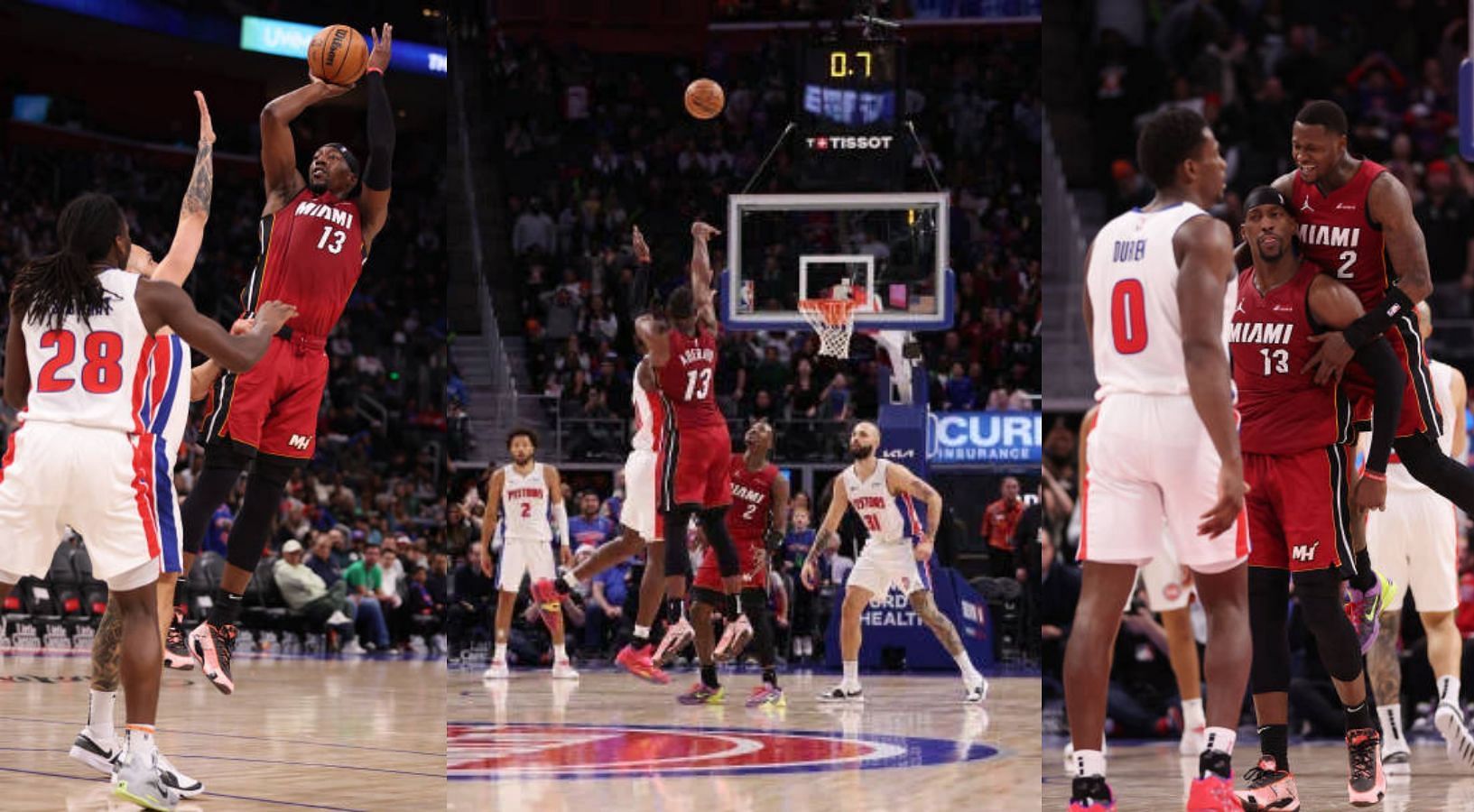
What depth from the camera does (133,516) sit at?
207 inches

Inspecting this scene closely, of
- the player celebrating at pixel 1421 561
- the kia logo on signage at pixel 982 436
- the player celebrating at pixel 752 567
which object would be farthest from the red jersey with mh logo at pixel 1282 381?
the kia logo on signage at pixel 982 436

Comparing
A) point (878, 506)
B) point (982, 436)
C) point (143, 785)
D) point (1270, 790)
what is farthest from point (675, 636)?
point (1270, 790)

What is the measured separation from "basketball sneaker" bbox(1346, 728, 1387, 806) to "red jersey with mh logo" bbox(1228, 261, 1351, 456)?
97 cm

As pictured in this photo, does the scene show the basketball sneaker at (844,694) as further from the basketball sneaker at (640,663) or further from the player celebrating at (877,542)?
the basketball sneaker at (640,663)

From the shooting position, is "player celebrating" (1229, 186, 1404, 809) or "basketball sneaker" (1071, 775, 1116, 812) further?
"player celebrating" (1229, 186, 1404, 809)

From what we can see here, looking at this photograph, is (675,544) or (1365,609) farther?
(675,544)

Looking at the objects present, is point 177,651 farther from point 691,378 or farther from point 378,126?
point 691,378

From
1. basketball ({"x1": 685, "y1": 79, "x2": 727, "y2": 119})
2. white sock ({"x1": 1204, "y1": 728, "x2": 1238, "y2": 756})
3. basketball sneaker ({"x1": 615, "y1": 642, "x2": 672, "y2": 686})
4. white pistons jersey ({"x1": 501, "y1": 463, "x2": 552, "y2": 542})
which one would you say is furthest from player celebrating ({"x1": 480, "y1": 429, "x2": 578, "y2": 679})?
white sock ({"x1": 1204, "y1": 728, "x2": 1238, "y2": 756})

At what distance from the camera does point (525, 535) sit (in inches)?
496

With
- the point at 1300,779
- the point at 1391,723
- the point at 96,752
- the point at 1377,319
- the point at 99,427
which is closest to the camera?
the point at 99,427

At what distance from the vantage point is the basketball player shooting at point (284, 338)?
6418 mm

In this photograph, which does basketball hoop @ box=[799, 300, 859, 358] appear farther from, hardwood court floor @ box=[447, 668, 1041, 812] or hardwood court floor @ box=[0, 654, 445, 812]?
hardwood court floor @ box=[0, 654, 445, 812]

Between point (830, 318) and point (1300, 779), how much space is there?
774 cm

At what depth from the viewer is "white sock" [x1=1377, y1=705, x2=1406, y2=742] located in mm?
7164
